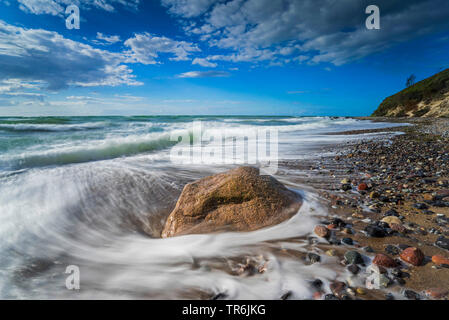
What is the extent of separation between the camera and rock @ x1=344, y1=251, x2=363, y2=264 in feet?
5.27

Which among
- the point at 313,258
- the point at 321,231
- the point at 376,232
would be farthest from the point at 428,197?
the point at 313,258

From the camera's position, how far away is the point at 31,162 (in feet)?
18.7

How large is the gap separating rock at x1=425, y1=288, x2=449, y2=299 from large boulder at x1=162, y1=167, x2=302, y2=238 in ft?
4.19

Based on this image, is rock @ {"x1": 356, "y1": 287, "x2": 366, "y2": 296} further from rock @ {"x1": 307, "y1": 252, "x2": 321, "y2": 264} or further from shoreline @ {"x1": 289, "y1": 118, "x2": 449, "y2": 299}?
rock @ {"x1": 307, "y1": 252, "x2": 321, "y2": 264}

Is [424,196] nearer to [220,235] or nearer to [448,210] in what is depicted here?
[448,210]

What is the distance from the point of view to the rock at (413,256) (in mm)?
1533

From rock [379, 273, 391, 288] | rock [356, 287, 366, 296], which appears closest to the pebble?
rock [356, 287, 366, 296]

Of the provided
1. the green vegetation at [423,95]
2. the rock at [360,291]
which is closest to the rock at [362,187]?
the rock at [360,291]

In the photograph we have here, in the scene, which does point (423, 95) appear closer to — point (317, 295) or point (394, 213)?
point (394, 213)

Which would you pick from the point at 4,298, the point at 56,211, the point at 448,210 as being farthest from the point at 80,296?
the point at 448,210

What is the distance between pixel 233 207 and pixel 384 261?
4.80 feet

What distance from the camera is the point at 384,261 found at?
1.54 metres

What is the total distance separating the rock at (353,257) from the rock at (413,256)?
0.32 meters
